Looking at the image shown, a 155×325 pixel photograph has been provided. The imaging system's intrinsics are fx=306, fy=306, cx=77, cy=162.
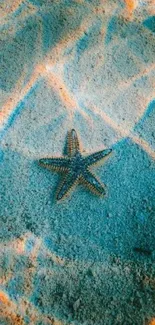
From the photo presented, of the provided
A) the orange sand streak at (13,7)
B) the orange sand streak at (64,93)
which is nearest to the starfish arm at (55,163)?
the orange sand streak at (64,93)

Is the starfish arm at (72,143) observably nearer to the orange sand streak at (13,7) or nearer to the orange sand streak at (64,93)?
the orange sand streak at (64,93)

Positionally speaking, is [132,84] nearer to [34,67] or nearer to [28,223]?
[34,67]

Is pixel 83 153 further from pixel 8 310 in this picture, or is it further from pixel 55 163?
pixel 8 310

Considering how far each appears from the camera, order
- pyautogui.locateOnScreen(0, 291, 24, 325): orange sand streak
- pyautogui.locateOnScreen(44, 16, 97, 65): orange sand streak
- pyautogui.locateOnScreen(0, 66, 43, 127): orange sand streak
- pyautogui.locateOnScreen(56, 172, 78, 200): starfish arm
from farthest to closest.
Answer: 1. pyautogui.locateOnScreen(44, 16, 97, 65): orange sand streak
2. pyautogui.locateOnScreen(0, 66, 43, 127): orange sand streak
3. pyautogui.locateOnScreen(56, 172, 78, 200): starfish arm
4. pyautogui.locateOnScreen(0, 291, 24, 325): orange sand streak

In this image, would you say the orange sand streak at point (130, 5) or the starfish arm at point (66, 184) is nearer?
the starfish arm at point (66, 184)

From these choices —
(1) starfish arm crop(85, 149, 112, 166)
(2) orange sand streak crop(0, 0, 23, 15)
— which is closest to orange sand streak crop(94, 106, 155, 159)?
(1) starfish arm crop(85, 149, 112, 166)

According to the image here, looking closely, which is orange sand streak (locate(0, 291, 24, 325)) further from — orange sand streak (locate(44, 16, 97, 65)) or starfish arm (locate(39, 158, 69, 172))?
orange sand streak (locate(44, 16, 97, 65))

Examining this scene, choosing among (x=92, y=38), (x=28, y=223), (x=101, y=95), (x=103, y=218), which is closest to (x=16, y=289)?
(x=28, y=223)
